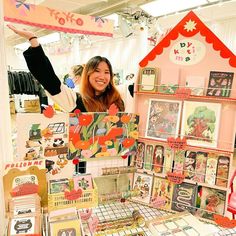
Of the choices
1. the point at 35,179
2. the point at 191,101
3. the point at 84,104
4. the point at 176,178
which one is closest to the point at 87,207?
the point at 35,179

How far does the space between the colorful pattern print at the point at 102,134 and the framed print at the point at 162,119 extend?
0.10m

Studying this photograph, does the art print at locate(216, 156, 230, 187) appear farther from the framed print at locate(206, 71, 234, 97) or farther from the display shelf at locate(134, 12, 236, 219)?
the framed print at locate(206, 71, 234, 97)

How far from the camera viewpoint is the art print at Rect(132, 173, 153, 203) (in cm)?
150

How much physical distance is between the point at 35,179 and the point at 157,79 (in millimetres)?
926

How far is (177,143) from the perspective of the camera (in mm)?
1358

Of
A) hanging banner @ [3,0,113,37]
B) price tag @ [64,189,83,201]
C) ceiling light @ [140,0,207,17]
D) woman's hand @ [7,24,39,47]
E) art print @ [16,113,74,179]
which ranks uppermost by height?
ceiling light @ [140,0,207,17]

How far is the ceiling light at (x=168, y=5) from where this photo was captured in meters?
2.79

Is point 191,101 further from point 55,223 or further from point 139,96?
point 55,223

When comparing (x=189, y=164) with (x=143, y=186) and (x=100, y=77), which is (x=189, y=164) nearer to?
(x=143, y=186)

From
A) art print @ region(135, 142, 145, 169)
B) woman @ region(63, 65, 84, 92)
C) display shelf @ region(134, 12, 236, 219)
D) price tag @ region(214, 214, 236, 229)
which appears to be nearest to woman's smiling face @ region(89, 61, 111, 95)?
woman @ region(63, 65, 84, 92)

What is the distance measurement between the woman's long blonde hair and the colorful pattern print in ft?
0.67

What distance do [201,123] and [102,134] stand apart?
60 centimetres

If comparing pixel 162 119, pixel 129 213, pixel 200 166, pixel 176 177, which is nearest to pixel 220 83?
pixel 162 119

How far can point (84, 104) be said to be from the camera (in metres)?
1.57
